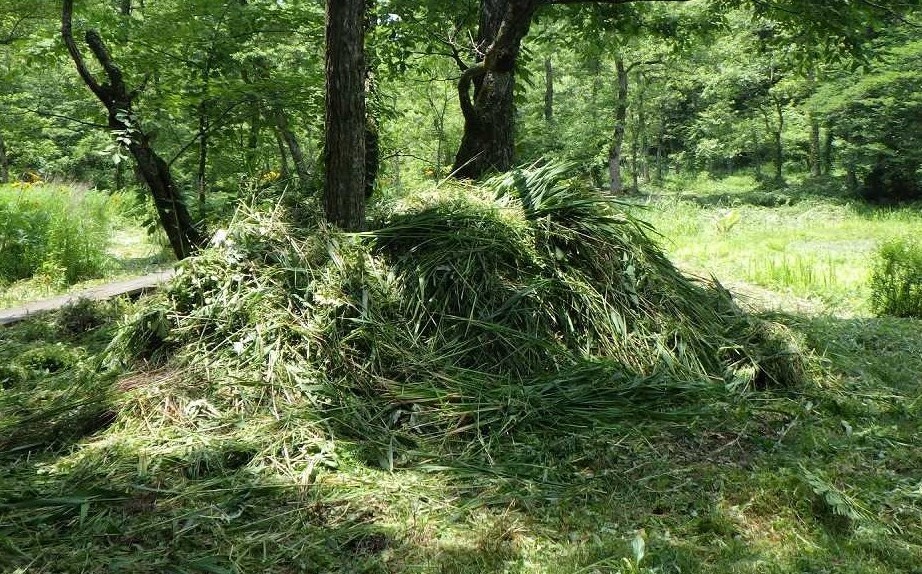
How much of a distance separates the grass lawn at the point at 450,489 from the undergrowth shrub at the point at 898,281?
8.05 feet

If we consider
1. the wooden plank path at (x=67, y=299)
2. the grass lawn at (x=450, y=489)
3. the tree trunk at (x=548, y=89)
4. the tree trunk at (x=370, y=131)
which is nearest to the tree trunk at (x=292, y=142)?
the tree trunk at (x=370, y=131)

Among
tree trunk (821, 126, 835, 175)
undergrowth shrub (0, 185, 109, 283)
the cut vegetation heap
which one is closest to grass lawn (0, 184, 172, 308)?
undergrowth shrub (0, 185, 109, 283)

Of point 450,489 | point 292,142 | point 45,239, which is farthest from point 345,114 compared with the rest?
point 45,239

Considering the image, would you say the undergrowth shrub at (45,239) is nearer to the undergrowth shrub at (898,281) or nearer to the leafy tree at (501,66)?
the leafy tree at (501,66)

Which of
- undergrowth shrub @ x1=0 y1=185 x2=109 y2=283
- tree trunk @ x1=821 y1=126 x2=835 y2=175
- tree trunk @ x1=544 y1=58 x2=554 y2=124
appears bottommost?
undergrowth shrub @ x1=0 y1=185 x2=109 y2=283

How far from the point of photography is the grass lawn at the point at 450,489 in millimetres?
2139

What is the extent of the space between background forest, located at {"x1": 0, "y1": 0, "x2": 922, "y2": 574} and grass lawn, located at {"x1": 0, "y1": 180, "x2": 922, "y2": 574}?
0.01 m

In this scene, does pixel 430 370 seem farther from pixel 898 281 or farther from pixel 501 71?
pixel 898 281

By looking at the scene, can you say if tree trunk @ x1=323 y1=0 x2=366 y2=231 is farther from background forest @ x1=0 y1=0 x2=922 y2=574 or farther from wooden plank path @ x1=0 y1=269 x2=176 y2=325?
wooden plank path @ x1=0 y1=269 x2=176 y2=325

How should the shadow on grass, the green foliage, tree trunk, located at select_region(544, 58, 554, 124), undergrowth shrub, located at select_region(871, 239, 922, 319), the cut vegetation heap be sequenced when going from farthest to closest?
tree trunk, located at select_region(544, 58, 554, 124) → the green foliage → undergrowth shrub, located at select_region(871, 239, 922, 319) → the cut vegetation heap → the shadow on grass

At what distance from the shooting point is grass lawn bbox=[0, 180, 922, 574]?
2.14m

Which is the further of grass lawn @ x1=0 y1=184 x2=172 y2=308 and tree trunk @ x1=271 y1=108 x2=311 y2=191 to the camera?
grass lawn @ x1=0 y1=184 x2=172 y2=308

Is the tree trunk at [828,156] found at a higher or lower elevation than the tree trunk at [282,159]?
higher

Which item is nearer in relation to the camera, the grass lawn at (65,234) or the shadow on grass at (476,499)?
the shadow on grass at (476,499)
